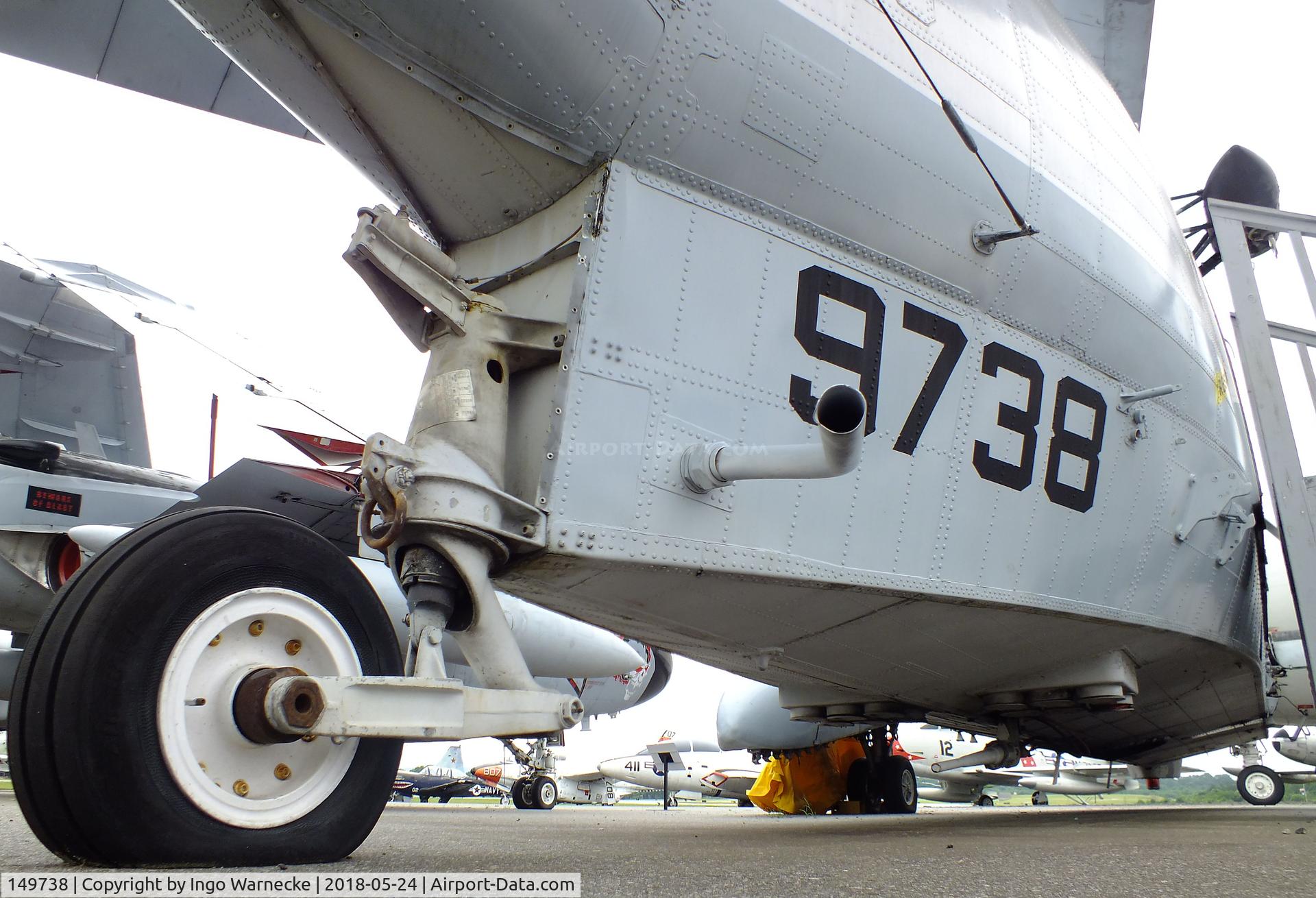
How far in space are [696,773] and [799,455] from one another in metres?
25.7

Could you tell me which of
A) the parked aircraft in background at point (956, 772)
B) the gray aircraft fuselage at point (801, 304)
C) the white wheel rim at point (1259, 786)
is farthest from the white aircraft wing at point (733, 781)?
the gray aircraft fuselage at point (801, 304)

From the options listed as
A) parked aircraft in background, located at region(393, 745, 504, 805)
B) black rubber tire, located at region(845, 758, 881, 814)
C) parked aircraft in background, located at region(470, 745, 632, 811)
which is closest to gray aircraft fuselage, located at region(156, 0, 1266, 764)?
black rubber tire, located at region(845, 758, 881, 814)

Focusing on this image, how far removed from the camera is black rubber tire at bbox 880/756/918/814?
972 cm

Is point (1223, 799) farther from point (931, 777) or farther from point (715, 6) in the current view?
point (715, 6)

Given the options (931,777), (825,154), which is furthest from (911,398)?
(931,777)

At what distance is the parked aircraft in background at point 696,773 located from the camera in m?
23.6

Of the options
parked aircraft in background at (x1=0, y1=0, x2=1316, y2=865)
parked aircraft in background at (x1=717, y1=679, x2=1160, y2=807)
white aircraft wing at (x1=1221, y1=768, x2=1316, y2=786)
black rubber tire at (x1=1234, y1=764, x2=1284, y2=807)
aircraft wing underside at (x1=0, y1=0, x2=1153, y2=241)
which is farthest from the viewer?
white aircraft wing at (x1=1221, y1=768, x2=1316, y2=786)

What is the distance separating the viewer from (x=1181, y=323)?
593 centimetres

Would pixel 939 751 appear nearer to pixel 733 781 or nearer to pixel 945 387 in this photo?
pixel 733 781

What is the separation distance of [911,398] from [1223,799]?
67.6m

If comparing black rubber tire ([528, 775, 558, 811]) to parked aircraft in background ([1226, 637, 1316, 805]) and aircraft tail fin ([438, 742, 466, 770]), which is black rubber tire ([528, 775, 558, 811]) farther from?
aircraft tail fin ([438, 742, 466, 770])

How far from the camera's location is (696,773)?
1045 inches

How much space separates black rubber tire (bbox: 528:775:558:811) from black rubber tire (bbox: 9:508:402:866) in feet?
43.5

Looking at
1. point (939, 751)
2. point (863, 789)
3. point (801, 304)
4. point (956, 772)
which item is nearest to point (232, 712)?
point (801, 304)
